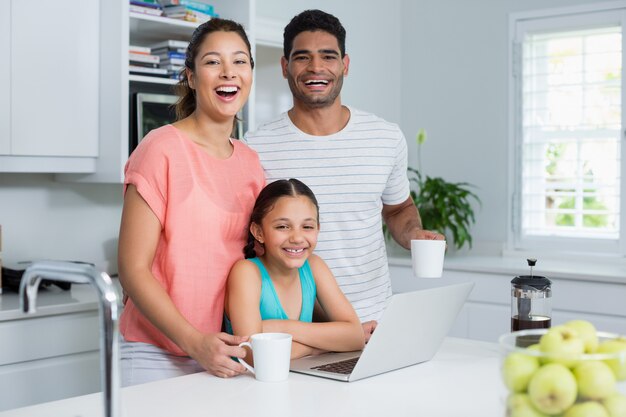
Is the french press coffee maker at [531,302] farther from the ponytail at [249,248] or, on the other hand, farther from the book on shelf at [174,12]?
the book on shelf at [174,12]

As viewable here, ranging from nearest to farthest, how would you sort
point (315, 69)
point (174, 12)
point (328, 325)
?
1. point (328, 325)
2. point (315, 69)
3. point (174, 12)

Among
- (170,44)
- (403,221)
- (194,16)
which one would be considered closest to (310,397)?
(403,221)

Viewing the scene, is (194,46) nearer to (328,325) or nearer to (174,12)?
(328,325)

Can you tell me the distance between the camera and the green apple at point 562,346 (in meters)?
0.95

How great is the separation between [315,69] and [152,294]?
866mm

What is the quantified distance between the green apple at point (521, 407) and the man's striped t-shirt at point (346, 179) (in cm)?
122

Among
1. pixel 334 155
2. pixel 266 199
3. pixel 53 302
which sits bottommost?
pixel 53 302

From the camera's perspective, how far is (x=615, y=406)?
3.10 ft

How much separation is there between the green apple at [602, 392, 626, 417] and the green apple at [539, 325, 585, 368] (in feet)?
0.19

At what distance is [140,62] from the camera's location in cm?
311

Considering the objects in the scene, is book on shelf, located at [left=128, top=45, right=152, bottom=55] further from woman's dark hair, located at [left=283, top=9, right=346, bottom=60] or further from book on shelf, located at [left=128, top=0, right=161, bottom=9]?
woman's dark hair, located at [left=283, top=9, right=346, bottom=60]

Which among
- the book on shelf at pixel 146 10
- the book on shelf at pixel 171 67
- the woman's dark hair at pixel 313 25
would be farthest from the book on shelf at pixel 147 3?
the woman's dark hair at pixel 313 25

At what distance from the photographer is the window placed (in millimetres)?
3889

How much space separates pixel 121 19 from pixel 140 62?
205mm
